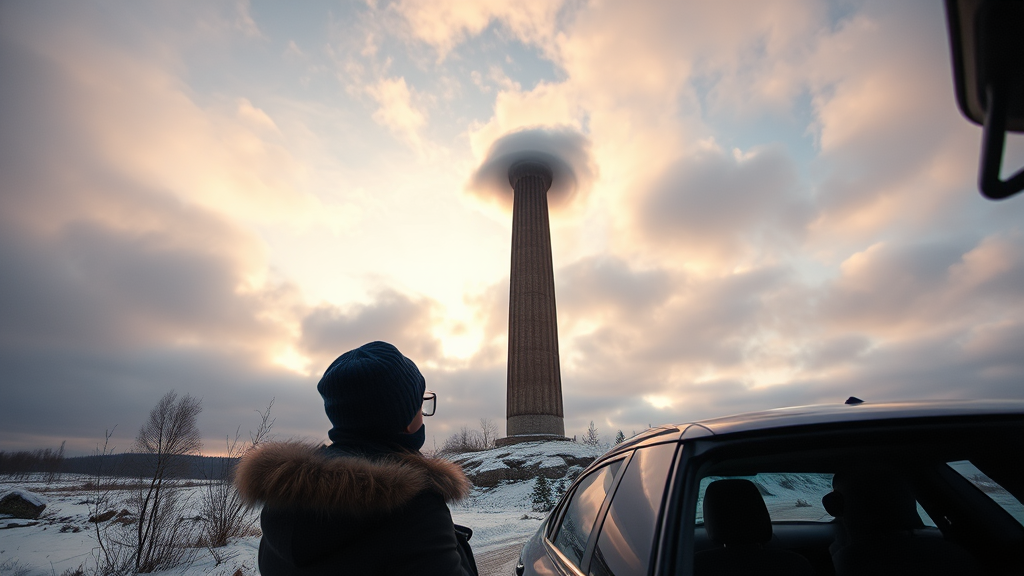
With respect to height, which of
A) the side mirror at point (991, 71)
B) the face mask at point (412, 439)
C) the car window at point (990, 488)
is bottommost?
the car window at point (990, 488)

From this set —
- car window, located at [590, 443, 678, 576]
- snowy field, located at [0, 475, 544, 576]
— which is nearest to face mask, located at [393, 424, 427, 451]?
car window, located at [590, 443, 678, 576]

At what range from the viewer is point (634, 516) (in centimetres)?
169

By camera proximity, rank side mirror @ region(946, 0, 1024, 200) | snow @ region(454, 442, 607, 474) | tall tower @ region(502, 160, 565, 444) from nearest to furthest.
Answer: side mirror @ region(946, 0, 1024, 200)
snow @ region(454, 442, 607, 474)
tall tower @ region(502, 160, 565, 444)

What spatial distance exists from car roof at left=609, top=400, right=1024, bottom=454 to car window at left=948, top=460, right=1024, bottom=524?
0.50m

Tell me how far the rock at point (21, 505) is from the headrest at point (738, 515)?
2401 centimetres

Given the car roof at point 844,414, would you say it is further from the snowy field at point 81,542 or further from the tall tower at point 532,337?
the tall tower at point 532,337

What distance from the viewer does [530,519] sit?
51.4ft

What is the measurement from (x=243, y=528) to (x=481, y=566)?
248 inches

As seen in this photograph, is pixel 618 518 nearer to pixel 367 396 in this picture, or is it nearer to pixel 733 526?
pixel 733 526

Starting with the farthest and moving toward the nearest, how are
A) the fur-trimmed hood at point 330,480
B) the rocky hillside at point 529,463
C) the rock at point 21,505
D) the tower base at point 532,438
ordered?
the tower base at point 532,438 → the rocky hillside at point 529,463 → the rock at point 21,505 → the fur-trimmed hood at point 330,480

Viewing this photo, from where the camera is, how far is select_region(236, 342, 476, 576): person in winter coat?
58.8 inches

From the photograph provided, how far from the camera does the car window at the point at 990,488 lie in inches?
67.0

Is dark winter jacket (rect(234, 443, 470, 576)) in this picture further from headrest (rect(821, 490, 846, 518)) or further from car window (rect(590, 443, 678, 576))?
headrest (rect(821, 490, 846, 518))

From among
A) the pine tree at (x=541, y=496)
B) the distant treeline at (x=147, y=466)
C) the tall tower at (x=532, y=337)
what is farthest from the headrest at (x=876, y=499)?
the tall tower at (x=532, y=337)
